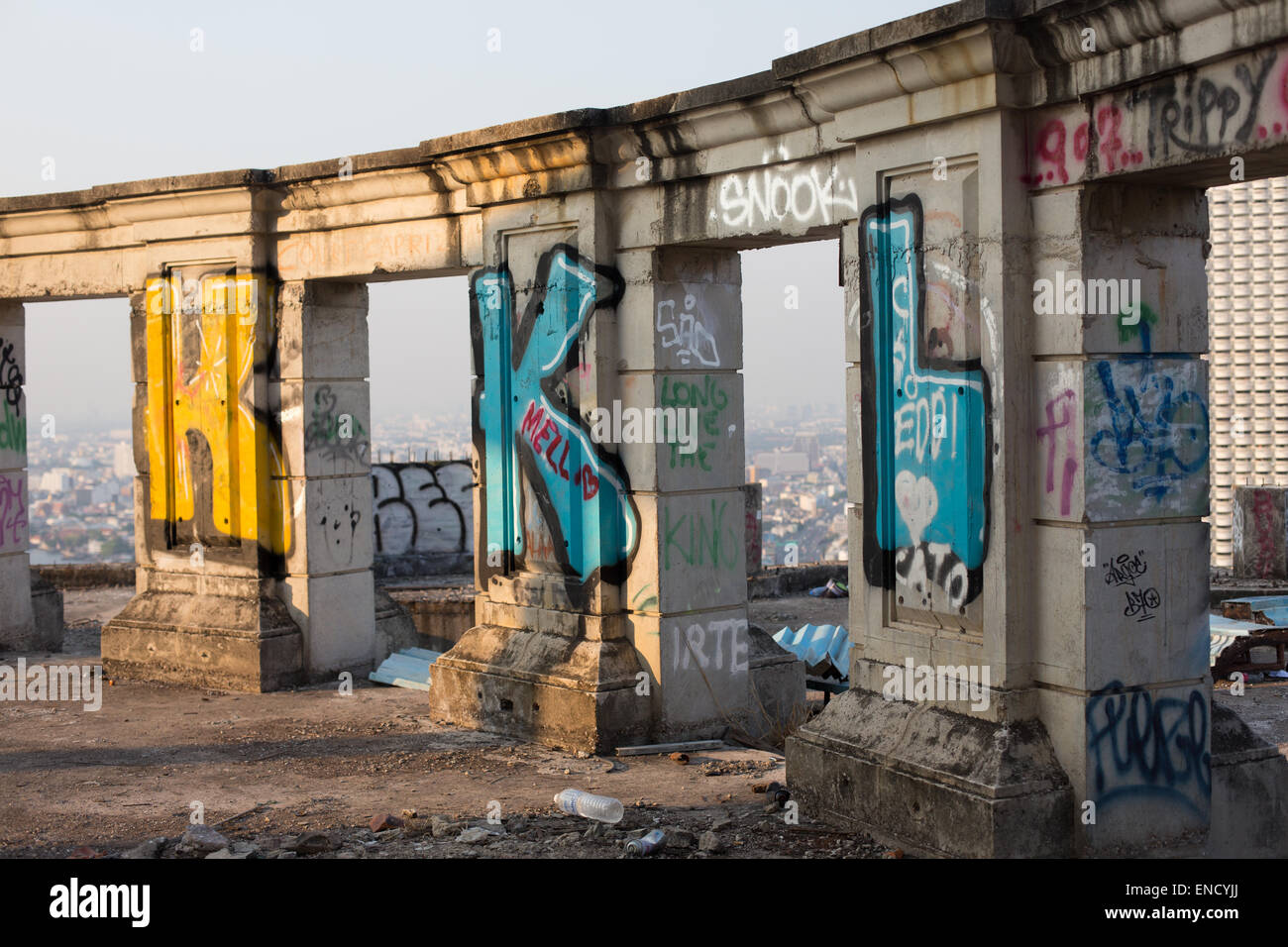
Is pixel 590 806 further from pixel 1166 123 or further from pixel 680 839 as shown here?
pixel 1166 123

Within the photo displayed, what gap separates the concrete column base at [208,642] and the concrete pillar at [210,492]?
0.03 ft

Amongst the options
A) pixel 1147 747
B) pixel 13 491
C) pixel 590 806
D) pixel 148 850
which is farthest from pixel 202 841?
pixel 13 491

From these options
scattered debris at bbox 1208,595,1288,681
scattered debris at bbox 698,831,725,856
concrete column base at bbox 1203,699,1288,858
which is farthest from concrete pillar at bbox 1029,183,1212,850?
scattered debris at bbox 1208,595,1288,681

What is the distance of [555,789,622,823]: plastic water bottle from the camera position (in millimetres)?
6816

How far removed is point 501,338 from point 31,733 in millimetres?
4073

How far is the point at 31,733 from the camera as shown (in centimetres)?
927

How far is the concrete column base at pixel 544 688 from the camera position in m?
8.28

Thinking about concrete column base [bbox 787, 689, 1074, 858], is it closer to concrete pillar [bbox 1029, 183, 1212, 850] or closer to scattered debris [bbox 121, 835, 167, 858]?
concrete pillar [bbox 1029, 183, 1212, 850]

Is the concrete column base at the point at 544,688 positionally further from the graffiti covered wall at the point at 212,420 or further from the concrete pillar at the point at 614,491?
the graffiti covered wall at the point at 212,420

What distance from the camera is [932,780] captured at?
19.6ft

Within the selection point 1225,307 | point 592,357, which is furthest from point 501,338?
point 1225,307

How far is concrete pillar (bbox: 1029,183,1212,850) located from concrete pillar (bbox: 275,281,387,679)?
6412mm
